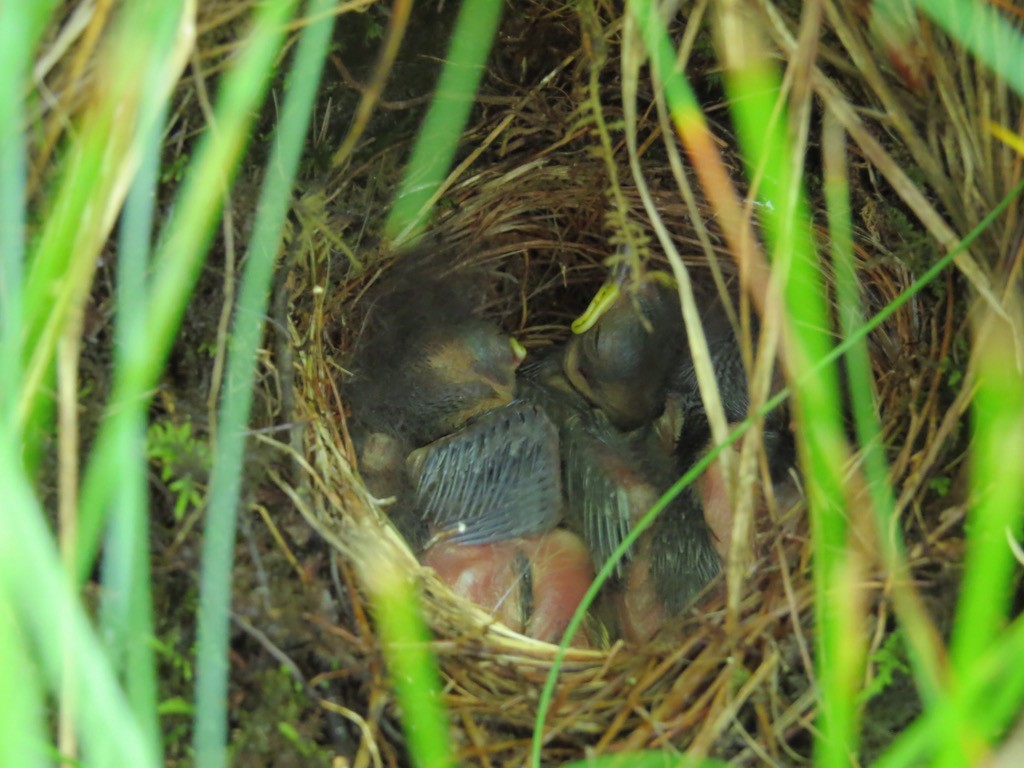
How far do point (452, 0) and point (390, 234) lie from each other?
354 mm

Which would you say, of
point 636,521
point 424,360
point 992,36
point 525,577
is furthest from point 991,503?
point 424,360

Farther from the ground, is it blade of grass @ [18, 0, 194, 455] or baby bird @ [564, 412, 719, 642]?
blade of grass @ [18, 0, 194, 455]

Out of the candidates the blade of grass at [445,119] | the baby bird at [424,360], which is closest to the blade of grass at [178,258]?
the blade of grass at [445,119]

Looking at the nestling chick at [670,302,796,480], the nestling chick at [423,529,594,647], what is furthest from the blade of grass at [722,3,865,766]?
the nestling chick at [423,529,594,647]

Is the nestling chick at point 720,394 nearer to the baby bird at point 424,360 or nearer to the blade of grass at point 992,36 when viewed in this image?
the baby bird at point 424,360

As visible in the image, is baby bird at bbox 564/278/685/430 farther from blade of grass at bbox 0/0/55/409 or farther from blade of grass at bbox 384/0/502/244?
blade of grass at bbox 0/0/55/409

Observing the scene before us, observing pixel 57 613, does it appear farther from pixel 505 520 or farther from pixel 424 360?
pixel 424 360

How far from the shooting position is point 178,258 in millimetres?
786

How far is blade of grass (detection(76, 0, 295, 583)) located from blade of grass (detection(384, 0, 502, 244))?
15.7 inches

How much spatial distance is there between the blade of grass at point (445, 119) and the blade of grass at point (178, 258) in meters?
0.40

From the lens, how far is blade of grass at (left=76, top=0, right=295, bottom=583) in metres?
0.75

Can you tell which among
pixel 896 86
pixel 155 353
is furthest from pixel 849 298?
pixel 155 353

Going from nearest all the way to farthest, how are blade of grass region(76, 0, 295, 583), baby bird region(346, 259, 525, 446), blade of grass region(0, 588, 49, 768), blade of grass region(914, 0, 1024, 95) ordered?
blade of grass region(0, 588, 49, 768), blade of grass region(76, 0, 295, 583), blade of grass region(914, 0, 1024, 95), baby bird region(346, 259, 525, 446)

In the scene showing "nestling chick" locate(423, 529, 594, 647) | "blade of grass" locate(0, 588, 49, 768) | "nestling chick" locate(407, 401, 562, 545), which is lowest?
"nestling chick" locate(423, 529, 594, 647)
